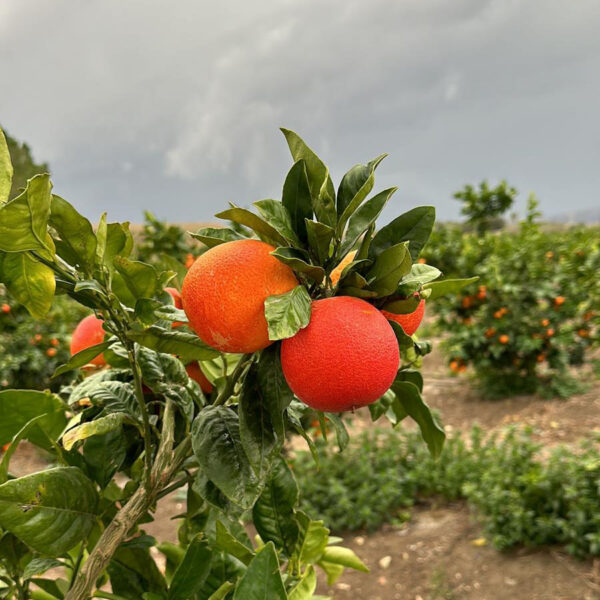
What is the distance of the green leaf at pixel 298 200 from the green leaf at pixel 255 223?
2cm

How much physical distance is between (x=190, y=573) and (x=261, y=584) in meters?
0.19

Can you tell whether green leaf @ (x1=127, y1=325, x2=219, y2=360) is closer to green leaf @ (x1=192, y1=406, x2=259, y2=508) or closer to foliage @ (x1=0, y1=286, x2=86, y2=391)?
green leaf @ (x1=192, y1=406, x2=259, y2=508)

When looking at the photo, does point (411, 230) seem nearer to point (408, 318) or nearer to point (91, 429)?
point (408, 318)

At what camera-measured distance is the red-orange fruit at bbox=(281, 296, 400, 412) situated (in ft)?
1.87

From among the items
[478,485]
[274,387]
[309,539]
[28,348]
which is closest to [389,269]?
[274,387]

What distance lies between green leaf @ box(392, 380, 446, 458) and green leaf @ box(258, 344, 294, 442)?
0.65 ft

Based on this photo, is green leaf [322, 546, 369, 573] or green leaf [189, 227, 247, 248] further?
green leaf [322, 546, 369, 573]

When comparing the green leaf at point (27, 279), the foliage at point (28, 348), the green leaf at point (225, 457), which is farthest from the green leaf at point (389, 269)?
the foliage at point (28, 348)

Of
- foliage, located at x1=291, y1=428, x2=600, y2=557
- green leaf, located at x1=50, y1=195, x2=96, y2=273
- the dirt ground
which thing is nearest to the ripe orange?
green leaf, located at x1=50, y1=195, x2=96, y2=273

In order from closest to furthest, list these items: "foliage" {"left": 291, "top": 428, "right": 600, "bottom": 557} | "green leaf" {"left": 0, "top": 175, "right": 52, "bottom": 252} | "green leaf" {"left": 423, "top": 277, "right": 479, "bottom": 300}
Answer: "green leaf" {"left": 0, "top": 175, "right": 52, "bottom": 252} → "green leaf" {"left": 423, "top": 277, "right": 479, "bottom": 300} → "foliage" {"left": 291, "top": 428, "right": 600, "bottom": 557}

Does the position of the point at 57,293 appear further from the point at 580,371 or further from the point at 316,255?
the point at 580,371

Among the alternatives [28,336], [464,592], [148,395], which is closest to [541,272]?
[464,592]

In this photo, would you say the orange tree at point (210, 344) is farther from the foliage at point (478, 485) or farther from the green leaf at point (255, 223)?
the foliage at point (478, 485)

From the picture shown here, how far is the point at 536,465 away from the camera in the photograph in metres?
2.92
